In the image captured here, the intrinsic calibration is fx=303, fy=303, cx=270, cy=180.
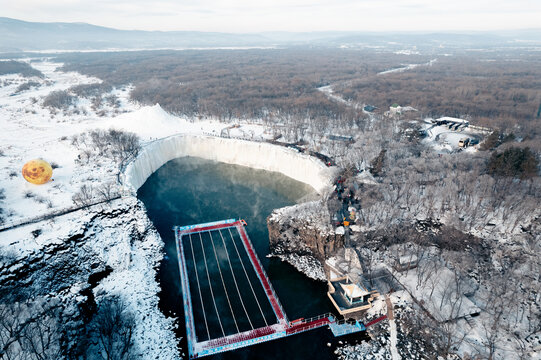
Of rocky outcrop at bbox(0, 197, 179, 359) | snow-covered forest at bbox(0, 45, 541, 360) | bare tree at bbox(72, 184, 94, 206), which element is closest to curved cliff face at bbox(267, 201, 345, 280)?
snow-covered forest at bbox(0, 45, 541, 360)

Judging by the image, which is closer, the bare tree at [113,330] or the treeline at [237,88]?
the bare tree at [113,330]

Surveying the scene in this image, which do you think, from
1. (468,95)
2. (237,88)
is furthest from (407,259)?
(237,88)

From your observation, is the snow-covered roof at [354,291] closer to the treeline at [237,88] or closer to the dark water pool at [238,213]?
the dark water pool at [238,213]

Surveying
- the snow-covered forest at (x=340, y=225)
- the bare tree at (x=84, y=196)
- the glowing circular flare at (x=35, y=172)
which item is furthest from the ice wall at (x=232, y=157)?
the glowing circular flare at (x=35, y=172)

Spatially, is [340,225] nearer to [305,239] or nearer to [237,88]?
[305,239]

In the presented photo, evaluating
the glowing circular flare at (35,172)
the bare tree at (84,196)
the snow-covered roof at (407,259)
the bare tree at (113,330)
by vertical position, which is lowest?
the bare tree at (113,330)

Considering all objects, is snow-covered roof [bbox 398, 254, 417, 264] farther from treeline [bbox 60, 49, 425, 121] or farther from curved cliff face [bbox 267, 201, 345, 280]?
treeline [bbox 60, 49, 425, 121]
